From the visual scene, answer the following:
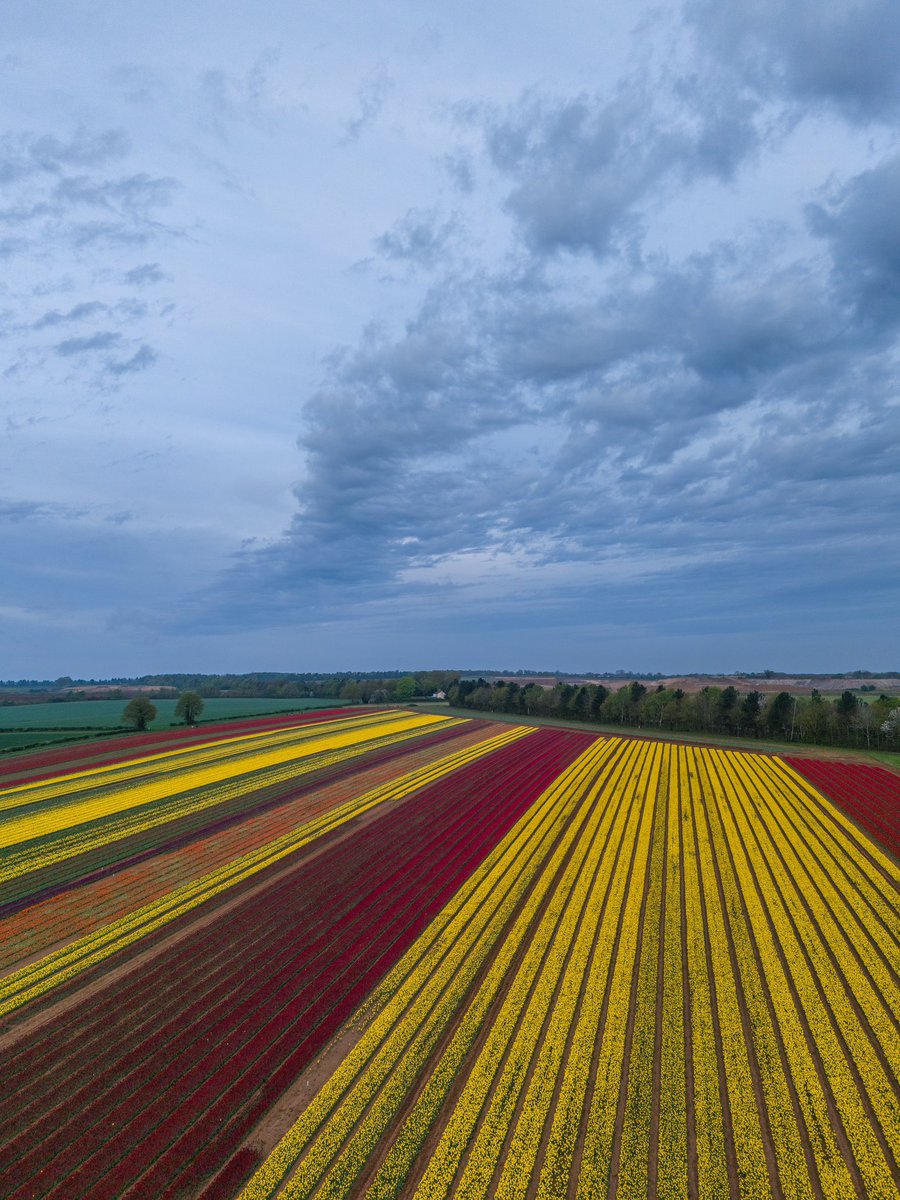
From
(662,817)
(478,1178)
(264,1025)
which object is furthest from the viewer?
(662,817)

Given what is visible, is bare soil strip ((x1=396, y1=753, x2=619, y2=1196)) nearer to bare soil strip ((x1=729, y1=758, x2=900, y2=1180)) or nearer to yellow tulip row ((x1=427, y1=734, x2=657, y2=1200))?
yellow tulip row ((x1=427, y1=734, x2=657, y2=1200))

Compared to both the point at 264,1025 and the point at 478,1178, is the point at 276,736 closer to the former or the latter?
the point at 264,1025


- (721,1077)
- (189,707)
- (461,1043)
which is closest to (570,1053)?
(461,1043)

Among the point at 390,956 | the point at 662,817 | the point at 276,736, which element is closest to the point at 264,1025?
the point at 390,956

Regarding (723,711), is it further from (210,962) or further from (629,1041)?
(210,962)

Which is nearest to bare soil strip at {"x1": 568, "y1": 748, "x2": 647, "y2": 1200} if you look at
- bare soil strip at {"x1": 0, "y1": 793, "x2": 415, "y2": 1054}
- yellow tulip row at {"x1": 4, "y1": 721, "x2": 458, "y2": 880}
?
bare soil strip at {"x1": 0, "y1": 793, "x2": 415, "y2": 1054}

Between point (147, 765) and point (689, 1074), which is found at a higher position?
point (689, 1074)

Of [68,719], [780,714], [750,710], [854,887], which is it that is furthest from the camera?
[68,719]
